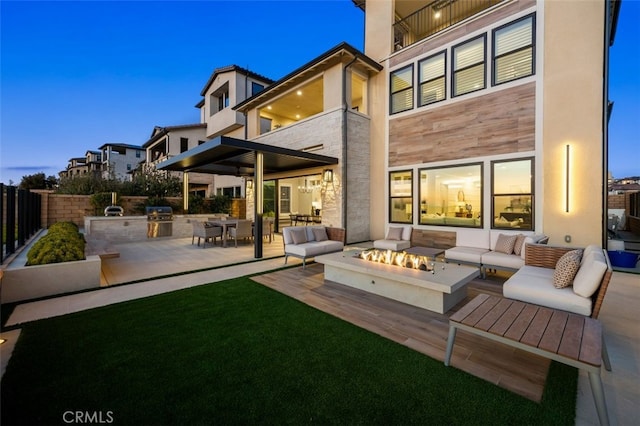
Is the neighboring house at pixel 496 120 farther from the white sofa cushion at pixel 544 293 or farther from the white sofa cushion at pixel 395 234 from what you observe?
the white sofa cushion at pixel 544 293

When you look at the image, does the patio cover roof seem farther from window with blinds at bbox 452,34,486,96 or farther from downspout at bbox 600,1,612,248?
downspout at bbox 600,1,612,248

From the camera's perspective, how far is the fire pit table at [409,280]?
363cm

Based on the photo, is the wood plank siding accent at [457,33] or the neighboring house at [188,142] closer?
the wood plank siding accent at [457,33]

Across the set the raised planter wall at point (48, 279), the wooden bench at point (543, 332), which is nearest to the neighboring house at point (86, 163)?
the raised planter wall at point (48, 279)

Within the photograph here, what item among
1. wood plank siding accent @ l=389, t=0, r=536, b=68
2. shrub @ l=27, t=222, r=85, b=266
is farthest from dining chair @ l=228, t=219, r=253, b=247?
wood plank siding accent @ l=389, t=0, r=536, b=68

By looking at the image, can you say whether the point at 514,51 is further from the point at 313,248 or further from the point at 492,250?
the point at 313,248

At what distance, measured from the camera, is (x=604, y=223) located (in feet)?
19.0

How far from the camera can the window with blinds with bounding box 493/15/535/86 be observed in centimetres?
676

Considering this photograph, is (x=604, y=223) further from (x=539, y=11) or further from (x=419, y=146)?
(x=539, y=11)

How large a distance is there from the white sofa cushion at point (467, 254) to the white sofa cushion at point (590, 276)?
2445 millimetres

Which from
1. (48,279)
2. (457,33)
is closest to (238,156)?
(48,279)

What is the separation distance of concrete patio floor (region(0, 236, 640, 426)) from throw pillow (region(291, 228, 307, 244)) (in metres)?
0.58

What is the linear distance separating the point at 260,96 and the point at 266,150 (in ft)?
20.6

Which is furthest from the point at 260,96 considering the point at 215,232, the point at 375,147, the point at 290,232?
the point at 290,232
